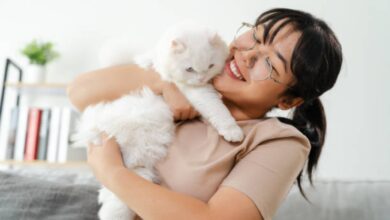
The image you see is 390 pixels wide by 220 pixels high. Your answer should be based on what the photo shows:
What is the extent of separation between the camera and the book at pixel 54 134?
2.24 m

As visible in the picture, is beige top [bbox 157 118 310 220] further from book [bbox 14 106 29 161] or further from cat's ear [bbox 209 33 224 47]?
book [bbox 14 106 29 161]

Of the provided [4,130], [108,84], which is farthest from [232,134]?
[4,130]

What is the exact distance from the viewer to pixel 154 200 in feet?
2.95

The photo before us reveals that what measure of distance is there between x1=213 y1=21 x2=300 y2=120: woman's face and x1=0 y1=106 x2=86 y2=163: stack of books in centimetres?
139

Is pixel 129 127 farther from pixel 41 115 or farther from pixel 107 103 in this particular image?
pixel 41 115

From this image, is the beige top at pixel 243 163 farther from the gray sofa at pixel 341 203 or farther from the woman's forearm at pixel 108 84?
the gray sofa at pixel 341 203

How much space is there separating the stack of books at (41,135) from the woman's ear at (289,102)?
1452 mm

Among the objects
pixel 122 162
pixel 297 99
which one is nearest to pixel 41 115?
pixel 122 162

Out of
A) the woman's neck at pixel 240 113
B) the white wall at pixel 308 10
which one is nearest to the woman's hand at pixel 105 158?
the woman's neck at pixel 240 113

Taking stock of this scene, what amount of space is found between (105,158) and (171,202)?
0.23 m

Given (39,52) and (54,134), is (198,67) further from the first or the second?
(39,52)

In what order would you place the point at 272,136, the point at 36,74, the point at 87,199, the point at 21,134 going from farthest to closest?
the point at 36,74 → the point at 21,134 → the point at 87,199 → the point at 272,136

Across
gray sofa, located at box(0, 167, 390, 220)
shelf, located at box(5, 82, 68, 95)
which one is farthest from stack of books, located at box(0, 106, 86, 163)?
gray sofa, located at box(0, 167, 390, 220)

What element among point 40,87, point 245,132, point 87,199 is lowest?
point 87,199
